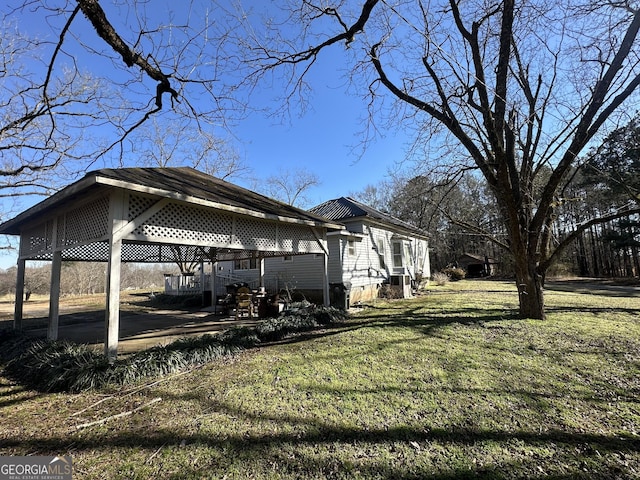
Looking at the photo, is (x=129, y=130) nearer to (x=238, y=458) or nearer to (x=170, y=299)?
(x=238, y=458)

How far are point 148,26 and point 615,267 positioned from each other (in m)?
43.2

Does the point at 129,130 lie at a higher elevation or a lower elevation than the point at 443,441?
higher

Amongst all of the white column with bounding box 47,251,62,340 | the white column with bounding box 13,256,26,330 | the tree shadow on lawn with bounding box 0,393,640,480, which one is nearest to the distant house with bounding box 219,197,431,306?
the white column with bounding box 47,251,62,340

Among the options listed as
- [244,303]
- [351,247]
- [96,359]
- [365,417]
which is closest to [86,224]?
[96,359]

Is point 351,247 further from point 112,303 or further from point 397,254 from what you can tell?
point 112,303

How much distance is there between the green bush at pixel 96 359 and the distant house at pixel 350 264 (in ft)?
17.1

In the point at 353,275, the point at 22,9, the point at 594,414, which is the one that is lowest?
the point at 594,414

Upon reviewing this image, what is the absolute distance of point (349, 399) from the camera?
366 centimetres

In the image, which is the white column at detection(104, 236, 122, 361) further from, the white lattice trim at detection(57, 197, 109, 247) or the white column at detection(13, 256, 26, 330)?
the white column at detection(13, 256, 26, 330)

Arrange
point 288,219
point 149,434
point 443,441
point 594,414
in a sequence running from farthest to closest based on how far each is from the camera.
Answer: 1. point 288,219
2. point 594,414
3. point 149,434
4. point 443,441

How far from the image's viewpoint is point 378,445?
9.01 ft

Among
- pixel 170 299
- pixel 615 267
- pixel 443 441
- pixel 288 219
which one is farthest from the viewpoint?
pixel 615 267

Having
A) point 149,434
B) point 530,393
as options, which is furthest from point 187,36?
point 530,393

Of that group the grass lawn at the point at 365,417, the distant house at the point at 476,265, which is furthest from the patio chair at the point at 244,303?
the distant house at the point at 476,265
